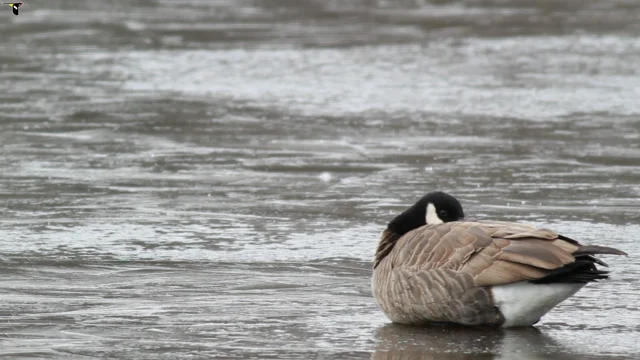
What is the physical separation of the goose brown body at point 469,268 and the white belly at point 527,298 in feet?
0.06

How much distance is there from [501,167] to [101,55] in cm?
923

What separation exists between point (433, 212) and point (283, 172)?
14.4ft

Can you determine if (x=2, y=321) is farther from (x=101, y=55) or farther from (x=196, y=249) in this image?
(x=101, y=55)

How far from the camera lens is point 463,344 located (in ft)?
20.3

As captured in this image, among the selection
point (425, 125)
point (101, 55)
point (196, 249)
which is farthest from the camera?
point (101, 55)

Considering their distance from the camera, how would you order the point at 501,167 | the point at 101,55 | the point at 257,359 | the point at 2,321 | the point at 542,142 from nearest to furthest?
the point at 257,359, the point at 2,321, the point at 501,167, the point at 542,142, the point at 101,55

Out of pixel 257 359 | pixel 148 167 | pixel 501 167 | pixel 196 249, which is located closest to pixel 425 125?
pixel 501 167

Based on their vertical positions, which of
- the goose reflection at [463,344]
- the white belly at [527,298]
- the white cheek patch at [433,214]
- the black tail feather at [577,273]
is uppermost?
the white cheek patch at [433,214]

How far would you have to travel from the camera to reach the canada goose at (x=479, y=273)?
5.91 m

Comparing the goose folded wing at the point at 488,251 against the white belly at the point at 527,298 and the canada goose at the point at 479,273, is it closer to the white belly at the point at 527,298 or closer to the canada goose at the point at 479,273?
the canada goose at the point at 479,273

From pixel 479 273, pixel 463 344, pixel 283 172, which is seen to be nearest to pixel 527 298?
pixel 479 273

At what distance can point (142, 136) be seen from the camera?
1282 cm

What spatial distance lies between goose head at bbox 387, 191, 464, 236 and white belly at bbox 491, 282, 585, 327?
700 mm

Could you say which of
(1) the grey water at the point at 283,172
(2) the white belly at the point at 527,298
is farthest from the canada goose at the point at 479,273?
(1) the grey water at the point at 283,172
